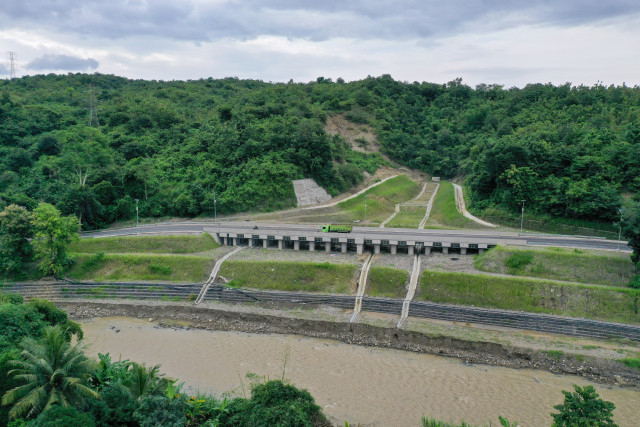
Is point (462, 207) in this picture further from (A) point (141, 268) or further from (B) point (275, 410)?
(B) point (275, 410)

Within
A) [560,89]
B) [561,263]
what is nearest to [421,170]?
[560,89]

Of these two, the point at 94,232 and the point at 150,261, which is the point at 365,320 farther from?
the point at 94,232

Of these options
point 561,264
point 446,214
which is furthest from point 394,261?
point 446,214

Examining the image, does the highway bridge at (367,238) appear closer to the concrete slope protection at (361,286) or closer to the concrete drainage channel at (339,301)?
the concrete slope protection at (361,286)

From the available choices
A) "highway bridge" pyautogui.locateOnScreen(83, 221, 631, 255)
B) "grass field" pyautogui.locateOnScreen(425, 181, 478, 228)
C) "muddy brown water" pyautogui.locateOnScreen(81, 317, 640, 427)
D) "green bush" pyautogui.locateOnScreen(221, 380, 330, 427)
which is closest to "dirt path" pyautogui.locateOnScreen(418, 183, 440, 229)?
"grass field" pyautogui.locateOnScreen(425, 181, 478, 228)

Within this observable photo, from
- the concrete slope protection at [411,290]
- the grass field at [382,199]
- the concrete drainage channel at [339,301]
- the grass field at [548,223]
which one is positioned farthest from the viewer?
the grass field at [382,199]

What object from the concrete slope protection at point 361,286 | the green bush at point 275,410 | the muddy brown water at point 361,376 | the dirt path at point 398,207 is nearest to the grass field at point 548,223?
the dirt path at point 398,207
